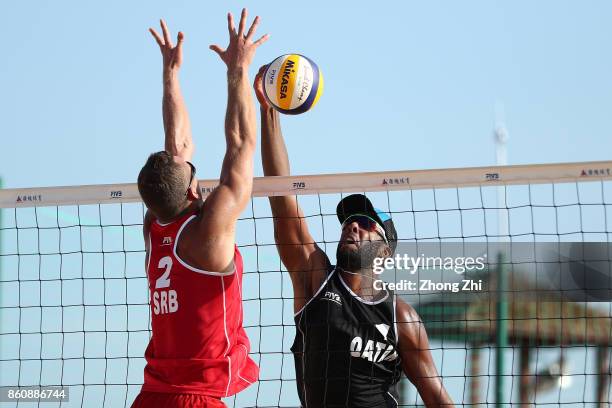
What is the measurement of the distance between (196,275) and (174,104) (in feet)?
5.03

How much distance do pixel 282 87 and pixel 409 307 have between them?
154 cm

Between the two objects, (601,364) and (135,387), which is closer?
(135,387)

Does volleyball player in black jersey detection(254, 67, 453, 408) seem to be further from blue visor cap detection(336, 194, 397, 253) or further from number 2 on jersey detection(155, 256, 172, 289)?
number 2 on jersey detection(155, 256, 172, 289)

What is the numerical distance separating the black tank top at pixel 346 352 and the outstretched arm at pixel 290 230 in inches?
6.5

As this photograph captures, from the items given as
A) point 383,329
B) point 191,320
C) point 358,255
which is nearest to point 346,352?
point 383,329

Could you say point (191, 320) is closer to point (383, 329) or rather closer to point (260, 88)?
point (383, 329)

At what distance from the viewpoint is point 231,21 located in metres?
5.63

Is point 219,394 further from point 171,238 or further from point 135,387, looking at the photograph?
point 135,387

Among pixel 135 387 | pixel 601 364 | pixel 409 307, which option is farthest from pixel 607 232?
pixel 601 364

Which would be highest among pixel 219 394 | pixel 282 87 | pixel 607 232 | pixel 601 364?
pixel 282 87
